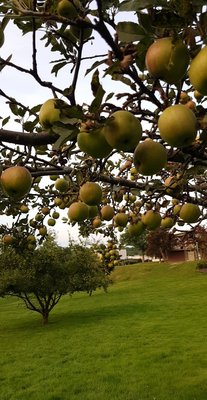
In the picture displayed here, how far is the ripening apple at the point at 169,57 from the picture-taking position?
1.57 meters

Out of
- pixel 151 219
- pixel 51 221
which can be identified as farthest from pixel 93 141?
pixel 51 221

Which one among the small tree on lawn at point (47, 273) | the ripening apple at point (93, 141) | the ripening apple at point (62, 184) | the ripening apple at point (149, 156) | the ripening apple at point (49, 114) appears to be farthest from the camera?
the small tree on lawn at point (47, 273)

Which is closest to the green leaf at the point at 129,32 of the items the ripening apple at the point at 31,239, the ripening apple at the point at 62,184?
the ripening apple at the point at 62,184

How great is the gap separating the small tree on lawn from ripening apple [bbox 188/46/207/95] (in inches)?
833

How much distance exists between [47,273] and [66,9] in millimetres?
22784

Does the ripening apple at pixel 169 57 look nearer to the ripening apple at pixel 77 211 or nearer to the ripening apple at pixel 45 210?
the ripening apple at pixel 77 211

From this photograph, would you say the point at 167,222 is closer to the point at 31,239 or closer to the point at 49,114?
the point at 31,239

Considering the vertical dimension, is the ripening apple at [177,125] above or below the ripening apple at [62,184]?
below

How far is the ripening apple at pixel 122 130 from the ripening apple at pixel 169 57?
22 centimetres

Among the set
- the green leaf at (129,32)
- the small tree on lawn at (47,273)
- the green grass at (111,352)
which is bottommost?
the green grass at (111,352)

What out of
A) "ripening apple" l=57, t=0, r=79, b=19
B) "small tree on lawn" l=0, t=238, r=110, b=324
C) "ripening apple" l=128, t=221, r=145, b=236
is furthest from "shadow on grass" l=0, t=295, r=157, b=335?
"ripening apple" l=57, t=0, r=79, b=19

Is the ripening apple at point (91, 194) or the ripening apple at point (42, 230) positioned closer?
the ripening apple at point (91, 194)

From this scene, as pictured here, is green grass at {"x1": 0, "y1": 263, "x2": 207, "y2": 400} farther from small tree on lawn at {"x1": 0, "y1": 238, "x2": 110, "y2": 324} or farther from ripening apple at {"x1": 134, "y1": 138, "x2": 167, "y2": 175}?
ripening apple at {"x1": 134, "y1": 138, "x2": 167, "y2": 175}

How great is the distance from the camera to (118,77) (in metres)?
2.36
